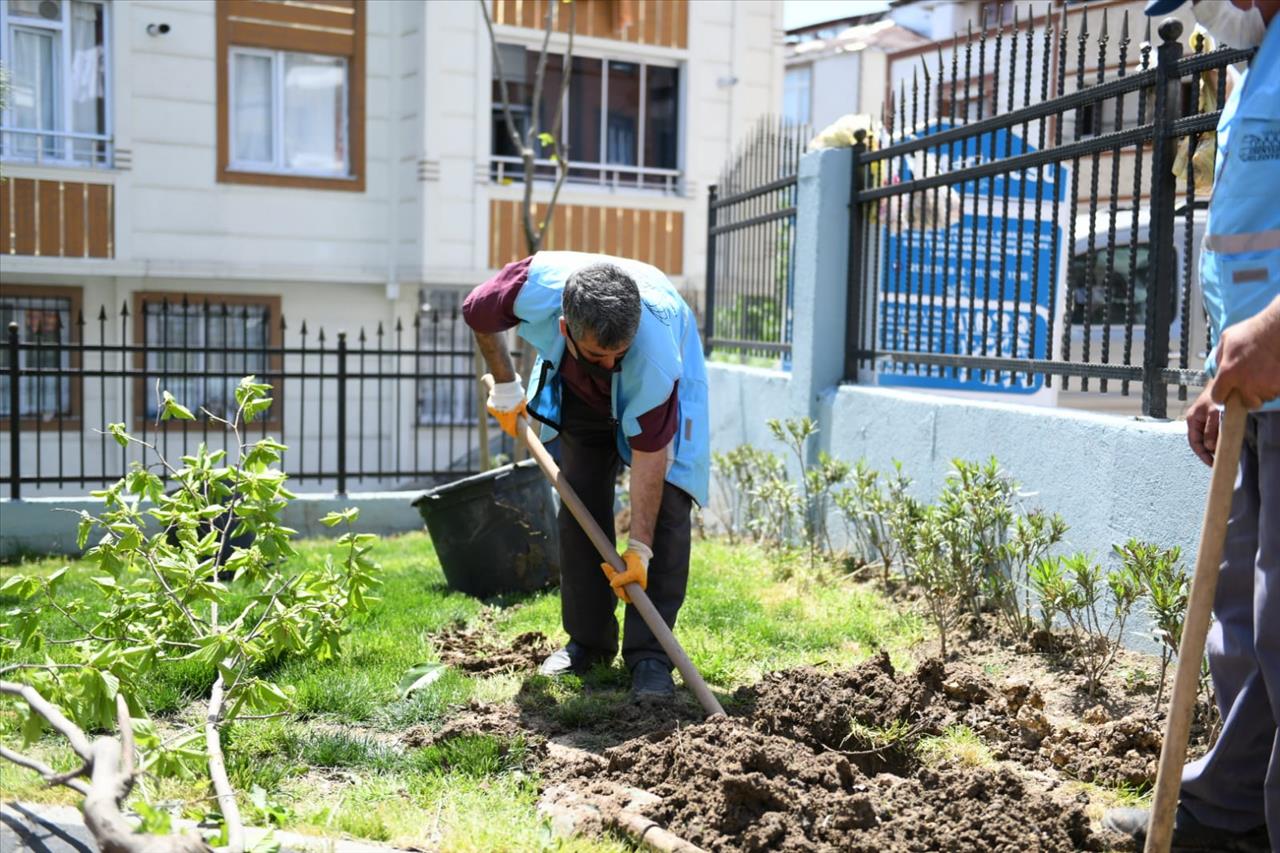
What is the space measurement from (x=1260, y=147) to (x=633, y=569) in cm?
231

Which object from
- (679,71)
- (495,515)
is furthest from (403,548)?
(679,71)

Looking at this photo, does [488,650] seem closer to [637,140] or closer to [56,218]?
[56,218]

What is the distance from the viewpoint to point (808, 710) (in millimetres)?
3803

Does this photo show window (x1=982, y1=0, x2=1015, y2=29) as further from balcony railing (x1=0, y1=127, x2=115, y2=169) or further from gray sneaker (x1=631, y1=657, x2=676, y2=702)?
balcony railing (x1=0, y1=127, x2=115, y2=169)

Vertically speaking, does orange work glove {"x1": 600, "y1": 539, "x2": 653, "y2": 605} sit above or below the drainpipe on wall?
below

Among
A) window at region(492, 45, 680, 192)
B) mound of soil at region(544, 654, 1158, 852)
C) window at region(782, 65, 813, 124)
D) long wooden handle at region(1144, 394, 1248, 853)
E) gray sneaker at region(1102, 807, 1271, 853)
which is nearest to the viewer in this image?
long wooden handle at region(1144, 394, 1248, 853)

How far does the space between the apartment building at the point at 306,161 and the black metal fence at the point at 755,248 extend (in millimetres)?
4587

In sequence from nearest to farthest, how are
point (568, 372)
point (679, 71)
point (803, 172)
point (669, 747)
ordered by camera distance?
point (669, 747) < point (568, 372) < point (803, 172) < point (679, 71)

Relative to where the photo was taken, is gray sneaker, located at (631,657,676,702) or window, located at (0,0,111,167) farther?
window, located at (0,0,111,167)

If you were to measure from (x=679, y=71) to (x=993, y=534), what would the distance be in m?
12.1

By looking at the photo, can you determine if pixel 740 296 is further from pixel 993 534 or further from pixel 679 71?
pixel 679 71

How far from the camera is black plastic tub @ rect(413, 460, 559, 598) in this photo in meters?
6.23

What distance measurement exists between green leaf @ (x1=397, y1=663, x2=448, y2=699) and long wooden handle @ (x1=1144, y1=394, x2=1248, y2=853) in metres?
2.65

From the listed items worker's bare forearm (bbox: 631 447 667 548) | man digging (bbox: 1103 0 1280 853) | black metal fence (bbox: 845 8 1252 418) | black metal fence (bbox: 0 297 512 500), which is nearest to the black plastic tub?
worker's bare forearm (bbox: 631 447 667 548)
